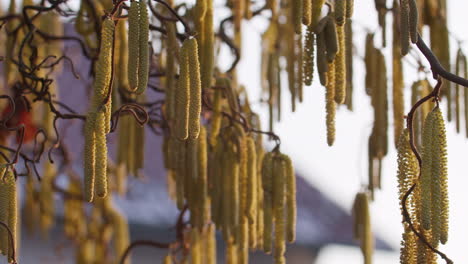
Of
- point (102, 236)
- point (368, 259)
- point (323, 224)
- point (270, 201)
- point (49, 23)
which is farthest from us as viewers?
point (323, 224)

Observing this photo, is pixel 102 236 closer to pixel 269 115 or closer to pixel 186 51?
pixel 269 115

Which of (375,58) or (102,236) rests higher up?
(375,58)

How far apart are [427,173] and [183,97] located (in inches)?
18.7

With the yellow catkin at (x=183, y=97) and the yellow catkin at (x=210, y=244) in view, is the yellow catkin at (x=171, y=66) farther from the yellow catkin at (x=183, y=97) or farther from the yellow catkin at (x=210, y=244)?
the yellow catkin at (x=183, y=97)

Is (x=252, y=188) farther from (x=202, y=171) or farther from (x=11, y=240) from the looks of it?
(x=11, y=240)

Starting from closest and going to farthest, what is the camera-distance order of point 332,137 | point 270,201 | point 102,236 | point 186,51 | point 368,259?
point 186,51
point 332,137
point 270,201
point 368,259
point 102,236

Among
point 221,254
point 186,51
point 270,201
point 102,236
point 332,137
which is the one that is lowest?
point 221,254

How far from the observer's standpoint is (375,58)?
2658mm

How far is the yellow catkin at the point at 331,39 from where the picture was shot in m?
2.00

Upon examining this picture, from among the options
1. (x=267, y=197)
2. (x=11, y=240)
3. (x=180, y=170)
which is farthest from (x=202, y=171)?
(x=11, y=240)

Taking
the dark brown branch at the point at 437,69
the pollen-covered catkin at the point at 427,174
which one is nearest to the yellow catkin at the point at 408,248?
the pollen-covered catkin at the point at 427,174

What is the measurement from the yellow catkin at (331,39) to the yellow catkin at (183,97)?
35cm

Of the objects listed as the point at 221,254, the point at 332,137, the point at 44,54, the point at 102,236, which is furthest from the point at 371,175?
the point at 221,254

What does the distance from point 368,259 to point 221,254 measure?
5.38m
